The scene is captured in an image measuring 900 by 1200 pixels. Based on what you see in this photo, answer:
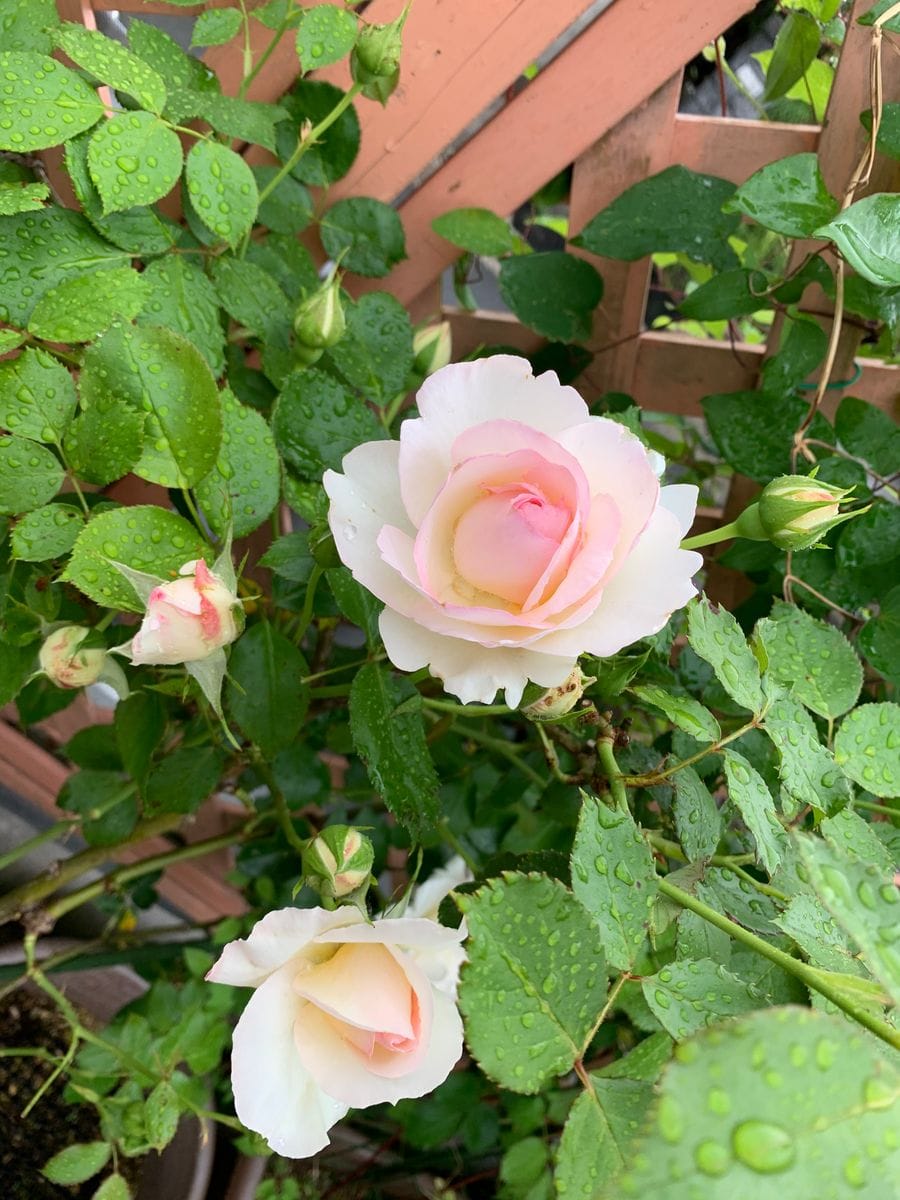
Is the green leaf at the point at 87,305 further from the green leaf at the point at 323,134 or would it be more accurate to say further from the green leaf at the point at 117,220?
the green leaf at the point at 323,134

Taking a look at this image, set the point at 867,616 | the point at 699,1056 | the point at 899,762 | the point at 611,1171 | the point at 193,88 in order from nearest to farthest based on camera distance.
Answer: the point at 699,1056
the point at 611,1171
the point at 899,762
the point at 193,88
the point at 867,616

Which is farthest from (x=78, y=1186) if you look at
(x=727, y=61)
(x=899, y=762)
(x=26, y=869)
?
(x=727, y=61)

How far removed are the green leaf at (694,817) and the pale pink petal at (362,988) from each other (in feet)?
0.55

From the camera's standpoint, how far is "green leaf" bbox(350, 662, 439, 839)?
0.49 m

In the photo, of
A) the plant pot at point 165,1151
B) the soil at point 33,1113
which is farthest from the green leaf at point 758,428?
the soil at point 33,1113

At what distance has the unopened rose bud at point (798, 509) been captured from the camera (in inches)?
17.5

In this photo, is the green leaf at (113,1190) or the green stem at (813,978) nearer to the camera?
the green stem at (813,978)

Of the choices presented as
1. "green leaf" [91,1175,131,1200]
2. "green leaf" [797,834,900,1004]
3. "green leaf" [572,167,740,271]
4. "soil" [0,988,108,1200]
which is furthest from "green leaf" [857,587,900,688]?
"soil" [0,988,108,1200]

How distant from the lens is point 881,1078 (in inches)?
8.6

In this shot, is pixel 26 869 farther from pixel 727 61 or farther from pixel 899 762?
pixel 727 61

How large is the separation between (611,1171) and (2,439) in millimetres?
472

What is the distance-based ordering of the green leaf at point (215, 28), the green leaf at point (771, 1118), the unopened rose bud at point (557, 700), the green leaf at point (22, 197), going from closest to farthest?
the green leaf at point (771, 1118) < the unopened rose bud at point (557, 700) < the green leaf at point (22, 197) < the green leaf at point (215, 28)

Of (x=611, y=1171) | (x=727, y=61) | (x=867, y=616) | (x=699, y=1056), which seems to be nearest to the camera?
(x=699, y=1056)

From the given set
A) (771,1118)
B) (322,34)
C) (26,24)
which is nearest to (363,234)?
(322,34)
